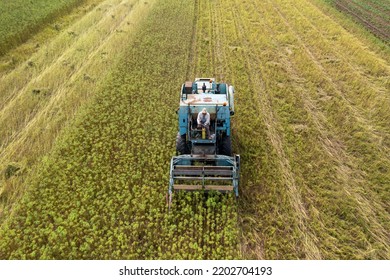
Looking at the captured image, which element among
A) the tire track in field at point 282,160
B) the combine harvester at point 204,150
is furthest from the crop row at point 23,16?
the tire track in field at point 282,160

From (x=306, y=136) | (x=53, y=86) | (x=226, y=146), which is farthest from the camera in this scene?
(x=53, y=86)

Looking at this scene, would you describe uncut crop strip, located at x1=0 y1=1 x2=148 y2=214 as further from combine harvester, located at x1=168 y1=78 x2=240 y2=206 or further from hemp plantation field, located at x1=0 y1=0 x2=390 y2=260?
combine harvester, located at x1=168 y1=78 x2=240 y2=206

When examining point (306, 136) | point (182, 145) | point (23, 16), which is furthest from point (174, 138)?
point (23, 16)

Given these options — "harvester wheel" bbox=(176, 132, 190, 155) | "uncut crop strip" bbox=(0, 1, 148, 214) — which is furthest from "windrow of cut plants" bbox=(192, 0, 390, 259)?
"uncut crop strip" bbox=(0, 1, 148, 214)

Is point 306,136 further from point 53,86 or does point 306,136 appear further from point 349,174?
point 53,86

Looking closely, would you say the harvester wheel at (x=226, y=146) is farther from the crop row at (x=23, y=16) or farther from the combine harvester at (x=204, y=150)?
the crop row at (x=23, y=16)
